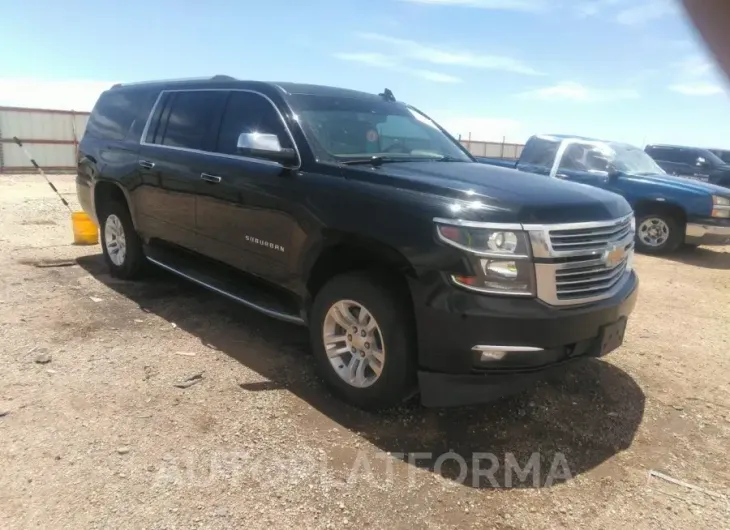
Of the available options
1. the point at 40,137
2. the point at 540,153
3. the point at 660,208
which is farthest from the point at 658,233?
the point at 40,137

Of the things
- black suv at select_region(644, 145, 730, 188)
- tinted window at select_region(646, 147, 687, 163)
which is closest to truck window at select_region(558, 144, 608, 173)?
black suv at select_region(644, 145, 730, 188)

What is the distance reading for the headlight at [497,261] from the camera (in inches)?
114

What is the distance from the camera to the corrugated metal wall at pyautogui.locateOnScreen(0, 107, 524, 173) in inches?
800

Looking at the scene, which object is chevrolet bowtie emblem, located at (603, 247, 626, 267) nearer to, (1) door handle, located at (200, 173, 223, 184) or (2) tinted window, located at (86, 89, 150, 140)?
(1) door handle, located at (200, 173, 223, 184)

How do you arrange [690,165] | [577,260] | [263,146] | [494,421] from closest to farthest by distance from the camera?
[577,260] → [494,421] → [263,146] → [690,165]

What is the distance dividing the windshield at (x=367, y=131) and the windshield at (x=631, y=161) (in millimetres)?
5841

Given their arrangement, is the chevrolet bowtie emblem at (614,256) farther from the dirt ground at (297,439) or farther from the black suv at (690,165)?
the black suv at (690,165)

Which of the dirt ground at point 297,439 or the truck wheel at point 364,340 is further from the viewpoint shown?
the truck wheel at point 364,340

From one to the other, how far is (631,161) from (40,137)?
19983mm

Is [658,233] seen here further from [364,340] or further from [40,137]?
[40,137]

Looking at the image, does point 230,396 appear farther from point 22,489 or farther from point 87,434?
point 22,489

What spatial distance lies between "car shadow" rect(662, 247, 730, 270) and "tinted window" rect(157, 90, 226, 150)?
7.37m

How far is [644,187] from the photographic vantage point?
29.9 feet

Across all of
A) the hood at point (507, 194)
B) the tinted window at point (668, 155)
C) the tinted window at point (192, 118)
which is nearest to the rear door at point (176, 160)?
the tinted window at point (192, 118)
